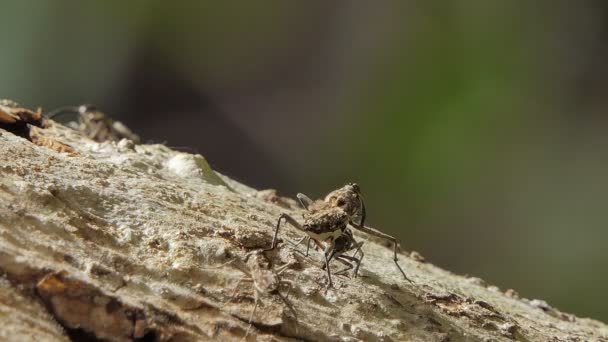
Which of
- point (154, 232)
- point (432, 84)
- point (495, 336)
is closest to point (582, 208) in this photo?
point (432, 84)

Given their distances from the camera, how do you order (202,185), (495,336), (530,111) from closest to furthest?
(495,336)
(202,185)
(530,111)

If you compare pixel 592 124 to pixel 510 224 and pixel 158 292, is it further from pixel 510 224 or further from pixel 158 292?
pixel 158 292

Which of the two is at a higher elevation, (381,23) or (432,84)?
(381,23)

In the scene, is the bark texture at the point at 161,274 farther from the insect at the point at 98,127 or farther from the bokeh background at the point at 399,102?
the bokeh background at the point at 399,102

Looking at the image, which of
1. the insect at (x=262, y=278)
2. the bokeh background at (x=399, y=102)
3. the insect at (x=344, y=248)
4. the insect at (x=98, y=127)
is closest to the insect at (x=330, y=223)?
the insect at (x=344, y=248)

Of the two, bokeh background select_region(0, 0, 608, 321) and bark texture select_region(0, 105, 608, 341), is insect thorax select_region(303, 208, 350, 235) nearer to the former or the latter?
bark texture select_region(0, 105, 608, 341)

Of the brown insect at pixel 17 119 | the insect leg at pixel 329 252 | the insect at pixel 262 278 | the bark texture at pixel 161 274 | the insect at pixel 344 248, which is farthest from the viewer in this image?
the brown insect at pixel 17 119

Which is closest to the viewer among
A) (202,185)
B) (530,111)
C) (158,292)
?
(158,292)

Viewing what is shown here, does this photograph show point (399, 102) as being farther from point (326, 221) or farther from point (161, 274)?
point (161, 274)
